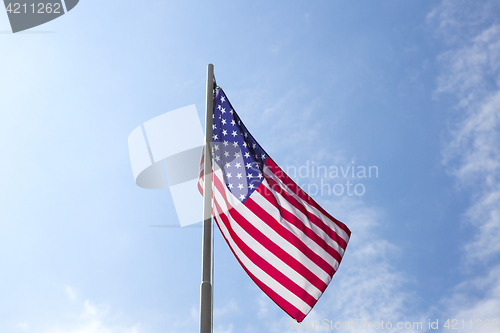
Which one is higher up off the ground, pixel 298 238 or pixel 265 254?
pixel 298 238

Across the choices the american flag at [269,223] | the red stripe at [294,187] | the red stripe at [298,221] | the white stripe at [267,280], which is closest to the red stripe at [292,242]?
the american flag at [269,223]

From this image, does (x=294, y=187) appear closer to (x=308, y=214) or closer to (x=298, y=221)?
Answer: (x=308, y=214)

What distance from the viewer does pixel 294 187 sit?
35.2 feet

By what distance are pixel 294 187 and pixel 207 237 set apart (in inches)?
122

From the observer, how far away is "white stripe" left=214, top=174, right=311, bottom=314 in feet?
31.7

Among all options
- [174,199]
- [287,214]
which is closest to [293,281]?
[287,214]

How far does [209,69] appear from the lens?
34.8 feet

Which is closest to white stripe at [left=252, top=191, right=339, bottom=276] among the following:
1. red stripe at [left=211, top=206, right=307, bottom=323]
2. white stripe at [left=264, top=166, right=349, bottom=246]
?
white stripe at [left=264, top=166, right=349, bottom=246]

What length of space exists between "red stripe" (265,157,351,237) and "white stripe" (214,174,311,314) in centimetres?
193

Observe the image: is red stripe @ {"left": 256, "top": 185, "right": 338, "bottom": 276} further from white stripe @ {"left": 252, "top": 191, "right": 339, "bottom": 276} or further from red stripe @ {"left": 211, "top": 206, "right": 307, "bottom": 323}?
red stripe @ {"left": 211, "top": 206, "right": 307, "bottom": 323}

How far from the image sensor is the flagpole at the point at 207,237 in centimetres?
739

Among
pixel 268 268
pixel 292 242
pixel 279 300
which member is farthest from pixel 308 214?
pixel 279 300

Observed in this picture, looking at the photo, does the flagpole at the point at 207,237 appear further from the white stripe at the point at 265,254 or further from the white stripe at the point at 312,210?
the white stripe at the point at 312,210

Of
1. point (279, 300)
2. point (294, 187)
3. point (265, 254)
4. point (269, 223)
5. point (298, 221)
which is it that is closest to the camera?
point (279, 300)
